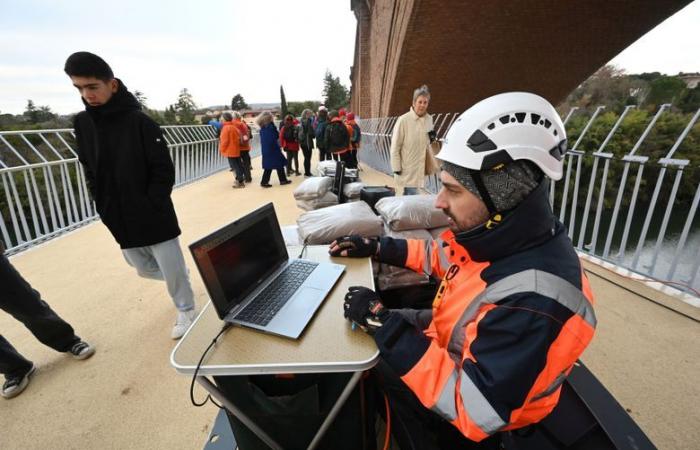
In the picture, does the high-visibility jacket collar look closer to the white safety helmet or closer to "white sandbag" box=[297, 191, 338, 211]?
the white safety helmet

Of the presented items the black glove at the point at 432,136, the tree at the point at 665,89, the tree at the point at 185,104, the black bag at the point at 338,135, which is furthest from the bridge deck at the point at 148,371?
the tree at the point at 185,104

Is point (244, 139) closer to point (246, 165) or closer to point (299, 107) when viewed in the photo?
point (246, 165)

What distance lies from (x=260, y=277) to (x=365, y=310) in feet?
1.71

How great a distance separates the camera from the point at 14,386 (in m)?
1.82

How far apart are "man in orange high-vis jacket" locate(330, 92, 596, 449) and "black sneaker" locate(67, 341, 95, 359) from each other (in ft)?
7.24

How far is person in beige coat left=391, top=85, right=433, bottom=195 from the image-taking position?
3591 millimetres

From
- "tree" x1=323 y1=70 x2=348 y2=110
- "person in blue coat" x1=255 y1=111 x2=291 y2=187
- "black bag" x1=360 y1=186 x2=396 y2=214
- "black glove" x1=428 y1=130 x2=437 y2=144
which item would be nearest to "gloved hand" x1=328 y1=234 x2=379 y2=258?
"black bag" x1=360 y1=186 x2=396 y2=214

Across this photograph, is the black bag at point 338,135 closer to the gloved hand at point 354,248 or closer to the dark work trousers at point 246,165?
the dark work trousers at point 246,165

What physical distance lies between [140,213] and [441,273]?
73.1 inches

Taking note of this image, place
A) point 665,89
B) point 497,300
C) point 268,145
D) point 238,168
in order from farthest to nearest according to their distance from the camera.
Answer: point 665,89 → point 238,168 → point 268,145 → point 497,300

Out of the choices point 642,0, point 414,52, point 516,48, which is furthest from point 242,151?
point 642,0

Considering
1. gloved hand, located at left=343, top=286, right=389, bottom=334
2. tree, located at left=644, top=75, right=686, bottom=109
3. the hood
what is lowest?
gloved hand, located at left=343, top=286, right=389, bottom=334

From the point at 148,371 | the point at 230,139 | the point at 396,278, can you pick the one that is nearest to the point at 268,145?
the point at 230,139

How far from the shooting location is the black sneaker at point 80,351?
2.07 m
